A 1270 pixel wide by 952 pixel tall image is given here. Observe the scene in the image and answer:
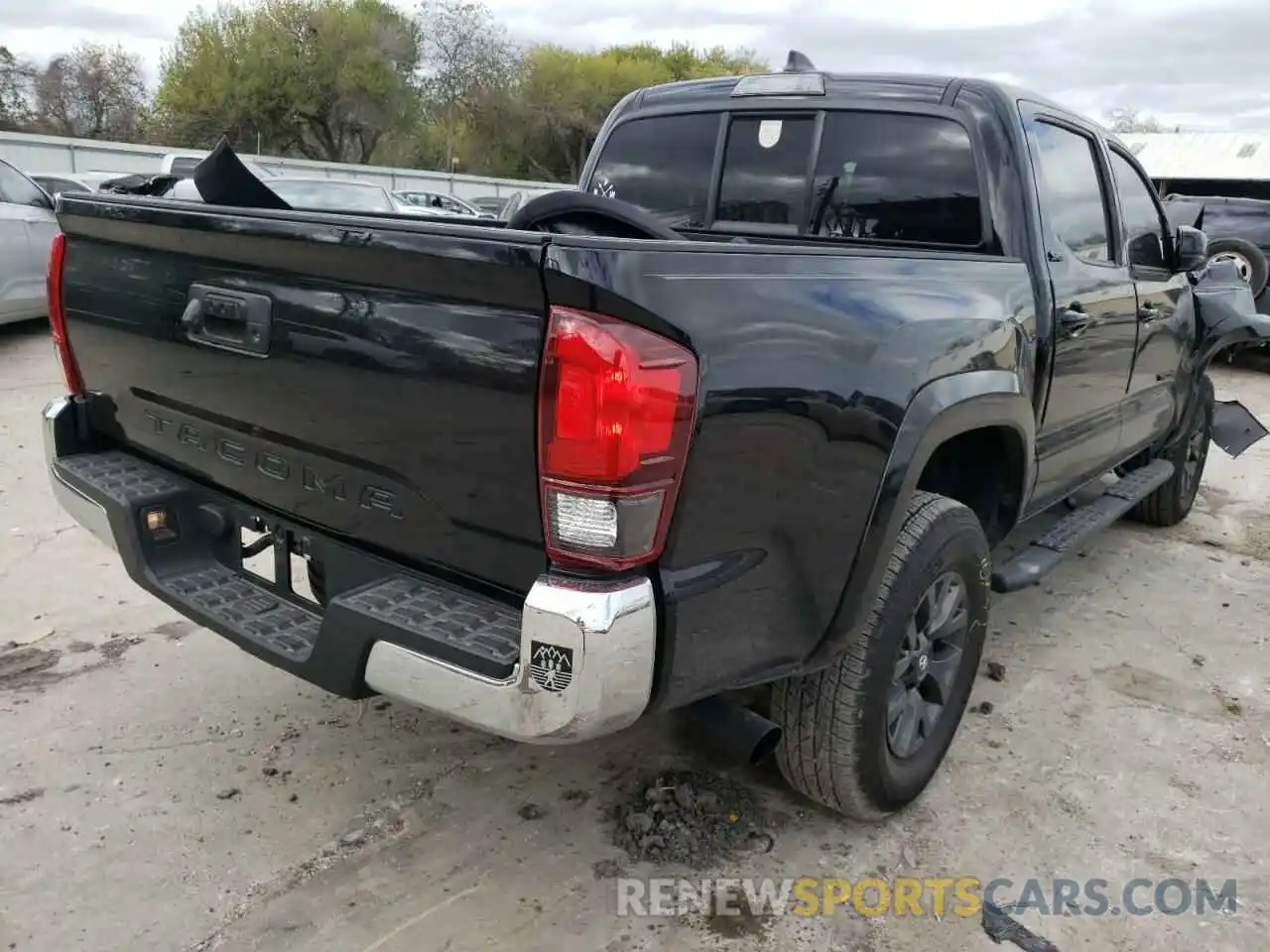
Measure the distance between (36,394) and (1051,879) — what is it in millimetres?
7434

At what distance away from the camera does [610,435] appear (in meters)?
1.85

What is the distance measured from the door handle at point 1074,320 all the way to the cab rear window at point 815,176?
38 centimetres

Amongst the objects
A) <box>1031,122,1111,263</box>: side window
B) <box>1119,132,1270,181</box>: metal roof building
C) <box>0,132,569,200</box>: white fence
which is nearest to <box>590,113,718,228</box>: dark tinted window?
<box>1031,122,1111,263</box>: side window

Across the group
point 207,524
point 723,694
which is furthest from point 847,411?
point 207,524

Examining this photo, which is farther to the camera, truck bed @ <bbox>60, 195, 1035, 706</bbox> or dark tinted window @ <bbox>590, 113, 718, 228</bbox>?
dark tinted window @ <bbox>590, 113, 718, 228</bbox>

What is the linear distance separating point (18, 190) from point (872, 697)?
9044mm

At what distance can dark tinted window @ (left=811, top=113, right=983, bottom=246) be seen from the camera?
3.34 metres

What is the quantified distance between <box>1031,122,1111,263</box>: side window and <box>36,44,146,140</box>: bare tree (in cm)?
4863

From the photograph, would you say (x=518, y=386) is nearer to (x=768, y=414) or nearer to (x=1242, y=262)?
(x=768, y=414)

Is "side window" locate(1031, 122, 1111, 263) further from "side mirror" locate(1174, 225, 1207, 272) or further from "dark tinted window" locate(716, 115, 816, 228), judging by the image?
"dark tinted window" locate(716, 115, 816, 228)

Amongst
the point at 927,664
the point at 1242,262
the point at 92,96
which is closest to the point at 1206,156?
the point at 1242,262

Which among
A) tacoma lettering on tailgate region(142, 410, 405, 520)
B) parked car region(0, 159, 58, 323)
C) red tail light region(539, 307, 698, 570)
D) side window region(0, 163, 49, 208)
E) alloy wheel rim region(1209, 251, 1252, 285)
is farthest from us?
alloy wheel rim region(1209, 251, 1252, 285)

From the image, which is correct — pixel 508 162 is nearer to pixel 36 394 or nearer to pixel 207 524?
pixel 36 394

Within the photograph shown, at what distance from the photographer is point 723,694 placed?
103 inches
